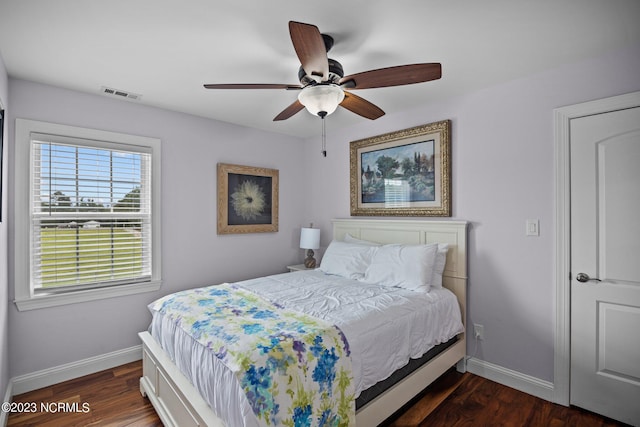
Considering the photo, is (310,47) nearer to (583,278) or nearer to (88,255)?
(583,278)

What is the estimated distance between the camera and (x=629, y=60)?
2035 mm

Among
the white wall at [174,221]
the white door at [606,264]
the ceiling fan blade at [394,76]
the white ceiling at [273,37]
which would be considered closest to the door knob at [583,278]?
the white door at [606,264]

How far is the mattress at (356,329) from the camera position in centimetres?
152

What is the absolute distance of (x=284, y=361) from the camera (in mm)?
1470

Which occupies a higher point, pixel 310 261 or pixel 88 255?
pixel 88 255

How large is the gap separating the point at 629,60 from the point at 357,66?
1774 millimetres

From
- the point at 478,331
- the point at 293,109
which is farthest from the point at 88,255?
the point at 478,331

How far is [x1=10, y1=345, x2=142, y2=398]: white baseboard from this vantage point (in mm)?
2418

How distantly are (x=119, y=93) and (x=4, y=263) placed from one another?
62.0 inches

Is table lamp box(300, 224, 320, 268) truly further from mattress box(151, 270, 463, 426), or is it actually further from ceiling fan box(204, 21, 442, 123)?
ceiling fan box(204, 21, 442, 123)

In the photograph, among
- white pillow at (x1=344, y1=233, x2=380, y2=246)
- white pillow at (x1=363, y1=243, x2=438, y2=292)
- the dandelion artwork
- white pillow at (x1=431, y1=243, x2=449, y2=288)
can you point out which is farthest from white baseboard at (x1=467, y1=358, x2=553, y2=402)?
the dandelion artwork

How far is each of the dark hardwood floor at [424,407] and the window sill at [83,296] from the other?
0.66 m

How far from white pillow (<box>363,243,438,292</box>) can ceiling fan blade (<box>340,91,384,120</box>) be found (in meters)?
1.21

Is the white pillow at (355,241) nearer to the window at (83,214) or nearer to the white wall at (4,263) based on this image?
the window at (83,214)
